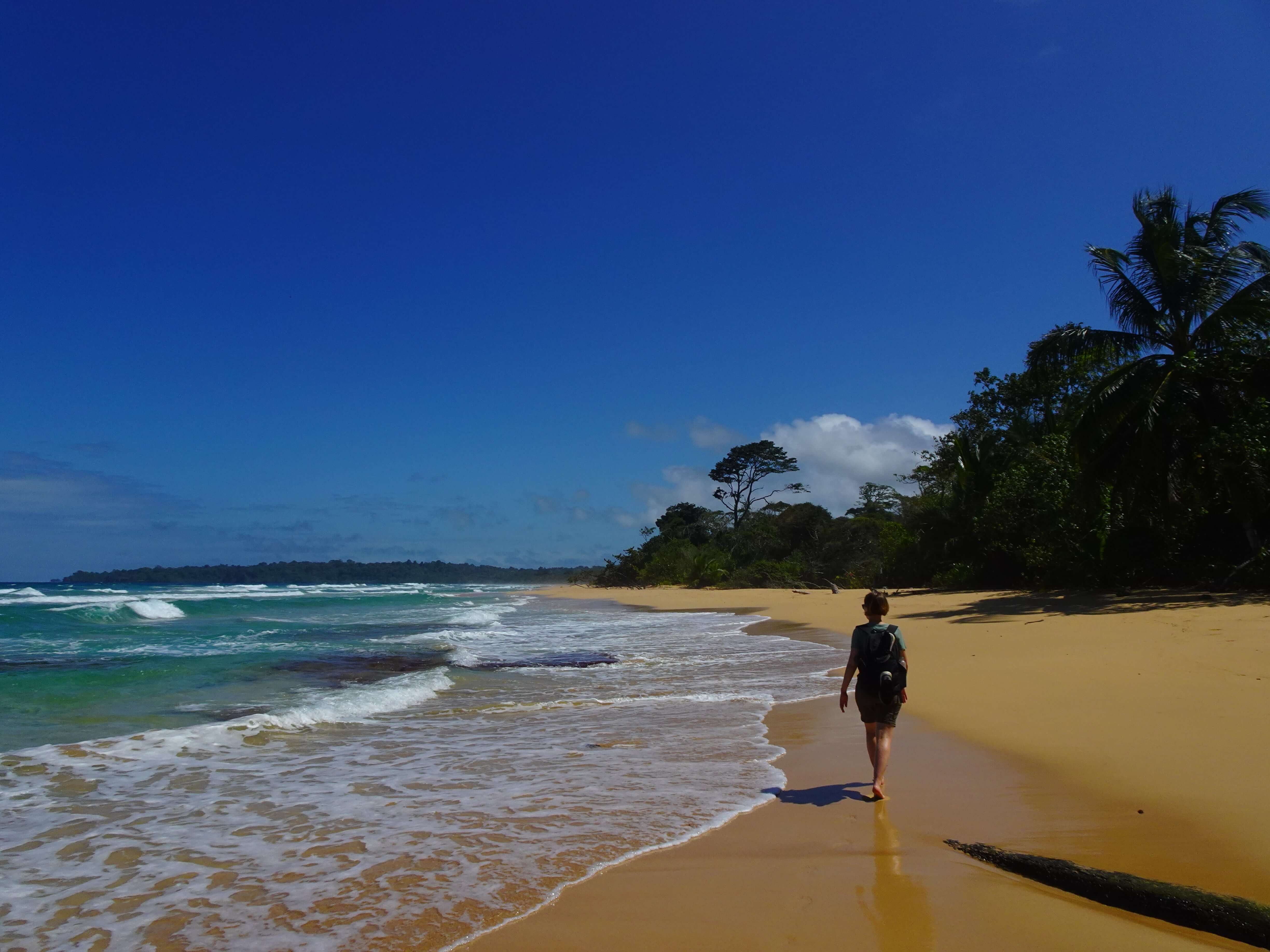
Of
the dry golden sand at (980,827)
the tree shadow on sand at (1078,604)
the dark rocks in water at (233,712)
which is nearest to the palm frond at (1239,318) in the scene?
the tree shadow on sand at (1078,604)

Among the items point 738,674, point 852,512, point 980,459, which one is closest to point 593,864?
point 738,674

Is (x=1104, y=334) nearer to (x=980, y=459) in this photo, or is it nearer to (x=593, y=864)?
(x=980, y=459)

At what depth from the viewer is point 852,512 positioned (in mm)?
49500

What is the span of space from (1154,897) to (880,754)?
1.83m

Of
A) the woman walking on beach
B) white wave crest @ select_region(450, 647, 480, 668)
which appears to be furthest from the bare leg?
white wave crest @ select_region(450, 647, 480, 668)

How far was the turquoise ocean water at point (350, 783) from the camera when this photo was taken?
3503 mm

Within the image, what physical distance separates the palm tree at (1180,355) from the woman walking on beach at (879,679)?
13104 mm

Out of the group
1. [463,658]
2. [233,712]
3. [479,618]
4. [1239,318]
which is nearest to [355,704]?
[233,712]

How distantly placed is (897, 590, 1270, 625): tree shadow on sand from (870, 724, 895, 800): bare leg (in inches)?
418

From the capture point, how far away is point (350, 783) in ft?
18.3

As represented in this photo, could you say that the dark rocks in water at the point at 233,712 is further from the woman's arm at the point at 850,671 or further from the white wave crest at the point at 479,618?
the white wave crest at the point at 479,618

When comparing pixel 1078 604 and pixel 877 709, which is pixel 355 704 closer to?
pixel 877 709

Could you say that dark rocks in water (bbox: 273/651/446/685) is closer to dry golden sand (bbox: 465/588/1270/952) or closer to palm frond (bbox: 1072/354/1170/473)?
dry golden sand (bbox: 465/588/1270/952)

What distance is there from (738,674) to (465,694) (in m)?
3.75
